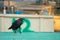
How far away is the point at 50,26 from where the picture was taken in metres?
4.67

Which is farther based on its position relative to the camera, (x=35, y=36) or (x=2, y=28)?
(x=2, y=28)

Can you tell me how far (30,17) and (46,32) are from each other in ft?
2.11

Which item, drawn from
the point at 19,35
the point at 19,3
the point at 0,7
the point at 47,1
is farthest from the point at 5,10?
the point at 47,1

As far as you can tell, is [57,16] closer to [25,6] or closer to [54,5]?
[54,5]

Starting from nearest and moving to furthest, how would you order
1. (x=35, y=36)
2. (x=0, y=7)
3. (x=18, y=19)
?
1. (x=35, y=36)
2. (x=18, y=19)
3. (x=0, y=7)

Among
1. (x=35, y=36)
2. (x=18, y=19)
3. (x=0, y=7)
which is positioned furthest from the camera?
(x=0, y=7)

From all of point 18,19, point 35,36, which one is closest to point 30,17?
point 18,19

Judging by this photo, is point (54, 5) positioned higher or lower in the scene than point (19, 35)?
higher

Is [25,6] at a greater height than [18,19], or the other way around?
[25,6]

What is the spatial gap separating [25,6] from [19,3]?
226mm

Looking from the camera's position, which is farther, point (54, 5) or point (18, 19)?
point (54, 5)

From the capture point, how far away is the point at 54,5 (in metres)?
5.14

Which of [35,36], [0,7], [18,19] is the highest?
[0,7]

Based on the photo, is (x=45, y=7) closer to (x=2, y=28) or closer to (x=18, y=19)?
(x=18, y=19)
